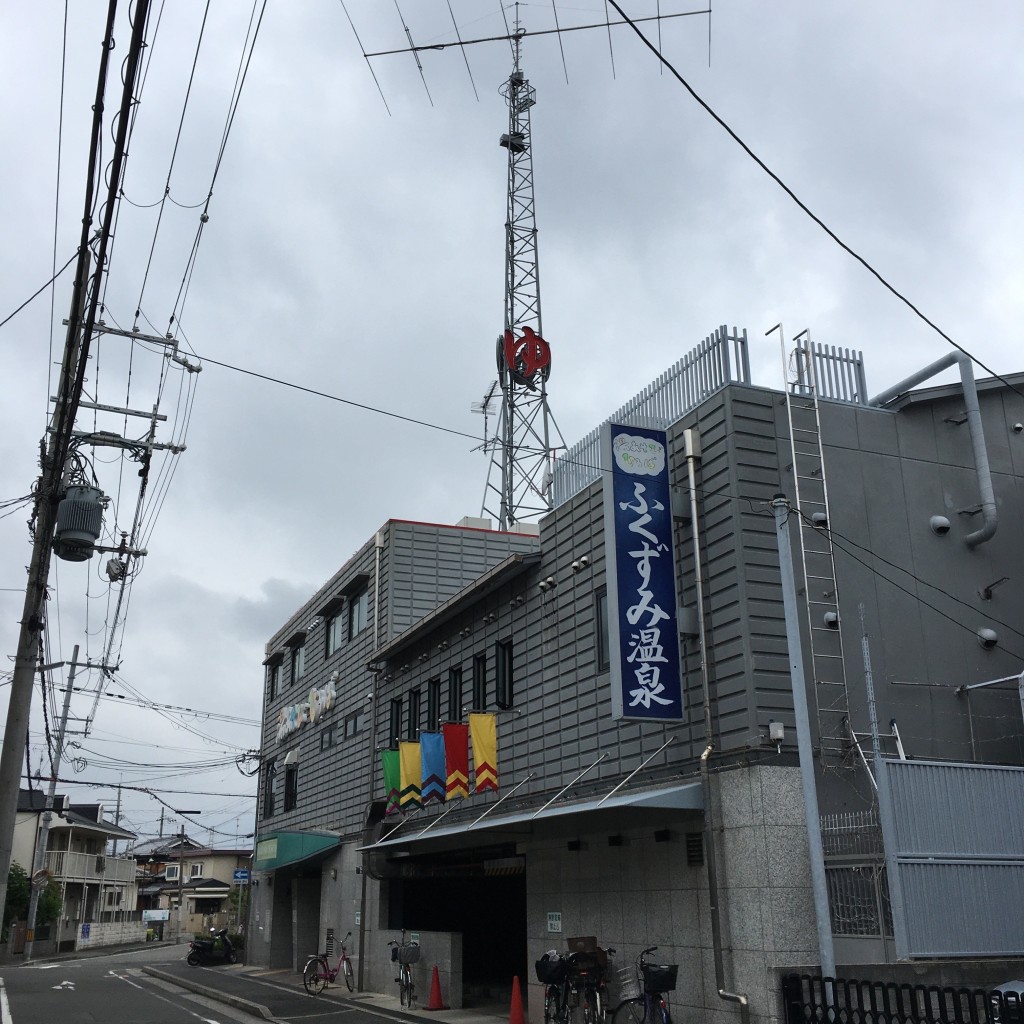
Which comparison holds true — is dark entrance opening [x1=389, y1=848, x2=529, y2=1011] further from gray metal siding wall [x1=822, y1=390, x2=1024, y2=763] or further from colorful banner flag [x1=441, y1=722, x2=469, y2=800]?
gray metal siding wall [x1=822, y1=390, x2=1024, y2=763]

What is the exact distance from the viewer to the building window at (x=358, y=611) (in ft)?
96.5

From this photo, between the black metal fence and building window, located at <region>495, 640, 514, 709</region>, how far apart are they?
9032 mm

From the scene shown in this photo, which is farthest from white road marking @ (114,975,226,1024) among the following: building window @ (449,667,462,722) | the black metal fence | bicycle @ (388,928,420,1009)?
the black metal fence

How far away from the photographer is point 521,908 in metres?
24.8

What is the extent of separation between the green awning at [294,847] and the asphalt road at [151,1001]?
3113mm


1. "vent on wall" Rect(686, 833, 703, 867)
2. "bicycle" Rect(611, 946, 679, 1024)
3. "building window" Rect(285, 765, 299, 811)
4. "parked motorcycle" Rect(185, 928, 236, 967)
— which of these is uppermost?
"building window" Rect(285, 765, 299, 811)

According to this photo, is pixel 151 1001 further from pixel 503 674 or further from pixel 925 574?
pixel 925 574

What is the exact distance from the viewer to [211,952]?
37031mm

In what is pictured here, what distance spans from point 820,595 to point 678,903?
4.57 m

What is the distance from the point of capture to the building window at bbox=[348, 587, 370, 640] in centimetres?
2942

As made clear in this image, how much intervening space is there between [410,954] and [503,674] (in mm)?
5998

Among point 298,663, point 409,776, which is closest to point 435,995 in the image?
point 409,776

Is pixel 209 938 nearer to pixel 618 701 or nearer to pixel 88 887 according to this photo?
pixel 618 701

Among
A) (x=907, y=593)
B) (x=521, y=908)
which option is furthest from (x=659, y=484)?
(x=521, y=908)
